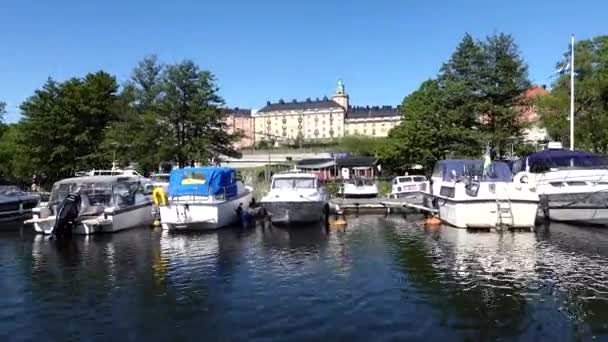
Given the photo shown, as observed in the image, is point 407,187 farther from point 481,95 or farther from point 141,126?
point 141,126

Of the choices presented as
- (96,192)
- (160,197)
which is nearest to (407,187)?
(160,197)

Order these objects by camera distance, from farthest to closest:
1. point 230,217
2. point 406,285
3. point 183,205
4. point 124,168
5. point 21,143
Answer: point 21,143, point 124,168, point 230,217, point 183,205, point 406,285

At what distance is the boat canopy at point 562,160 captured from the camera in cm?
3002

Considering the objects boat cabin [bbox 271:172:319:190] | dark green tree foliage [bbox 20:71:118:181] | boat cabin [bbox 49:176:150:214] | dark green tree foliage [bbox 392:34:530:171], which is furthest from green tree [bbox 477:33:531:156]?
dark green tree foliage [bbox 20:71:118:181]

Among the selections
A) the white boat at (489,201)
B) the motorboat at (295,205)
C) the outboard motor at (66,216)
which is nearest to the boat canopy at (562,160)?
the white boat at (489,201)

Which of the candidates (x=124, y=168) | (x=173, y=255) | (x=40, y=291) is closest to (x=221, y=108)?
(x=124, y=168)

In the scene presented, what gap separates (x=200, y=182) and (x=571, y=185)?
1854cm

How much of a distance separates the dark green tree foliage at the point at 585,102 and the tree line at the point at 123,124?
29629 mm

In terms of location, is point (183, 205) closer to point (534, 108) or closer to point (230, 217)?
point (230, 217)

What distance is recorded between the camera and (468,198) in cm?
2644

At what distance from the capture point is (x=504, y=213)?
25641 millimetres

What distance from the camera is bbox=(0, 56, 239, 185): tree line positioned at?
50094 mm

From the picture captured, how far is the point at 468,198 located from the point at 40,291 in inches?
735

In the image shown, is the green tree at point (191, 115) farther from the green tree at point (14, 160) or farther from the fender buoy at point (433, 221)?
the fender buoy at point (433, 221)
